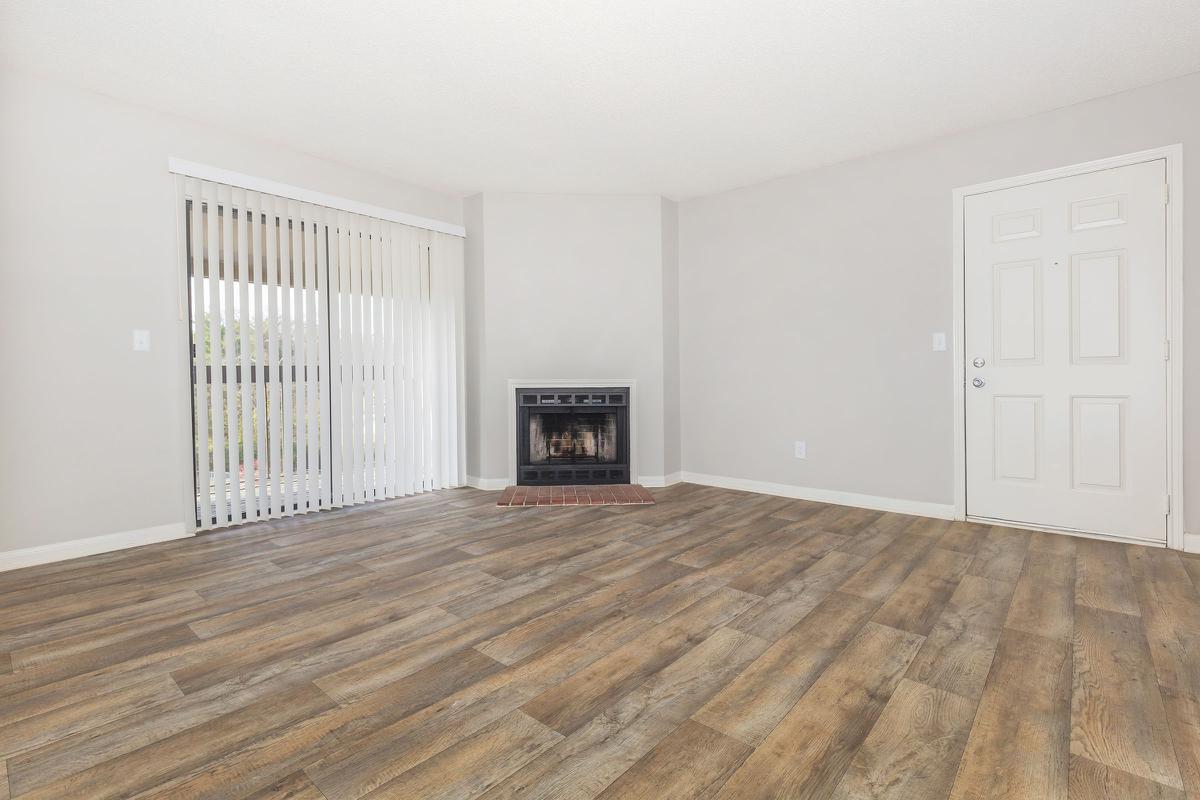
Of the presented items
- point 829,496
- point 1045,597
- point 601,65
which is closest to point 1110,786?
point 1045,597

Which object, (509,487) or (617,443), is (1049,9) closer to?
(617,443)

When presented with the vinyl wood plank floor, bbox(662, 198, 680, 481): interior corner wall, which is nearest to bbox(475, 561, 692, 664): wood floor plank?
the vinyl wood plank floor

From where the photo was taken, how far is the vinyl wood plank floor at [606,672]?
4.47ft

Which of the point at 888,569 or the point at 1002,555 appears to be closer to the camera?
the point at 888,569

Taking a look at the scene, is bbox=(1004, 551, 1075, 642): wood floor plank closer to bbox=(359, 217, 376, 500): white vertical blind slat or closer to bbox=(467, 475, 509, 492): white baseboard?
bbox=(467, 475, 509, 492): white baseboard

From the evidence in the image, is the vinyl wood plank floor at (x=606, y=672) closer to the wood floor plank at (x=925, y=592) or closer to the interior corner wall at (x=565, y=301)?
the wood floor plank at (x=925, y=592)

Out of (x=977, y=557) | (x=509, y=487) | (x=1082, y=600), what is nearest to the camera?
(x=1082, y=600)

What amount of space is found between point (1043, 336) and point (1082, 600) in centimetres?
174

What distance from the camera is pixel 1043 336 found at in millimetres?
3443

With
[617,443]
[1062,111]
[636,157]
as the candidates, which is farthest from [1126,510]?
[636,157]

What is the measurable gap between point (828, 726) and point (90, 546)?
378 cm

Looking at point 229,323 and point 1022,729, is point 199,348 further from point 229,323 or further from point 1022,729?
point 1022,729

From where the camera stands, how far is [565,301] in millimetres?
4945

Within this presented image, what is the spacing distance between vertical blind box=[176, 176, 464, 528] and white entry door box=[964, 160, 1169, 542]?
398 centimetres
